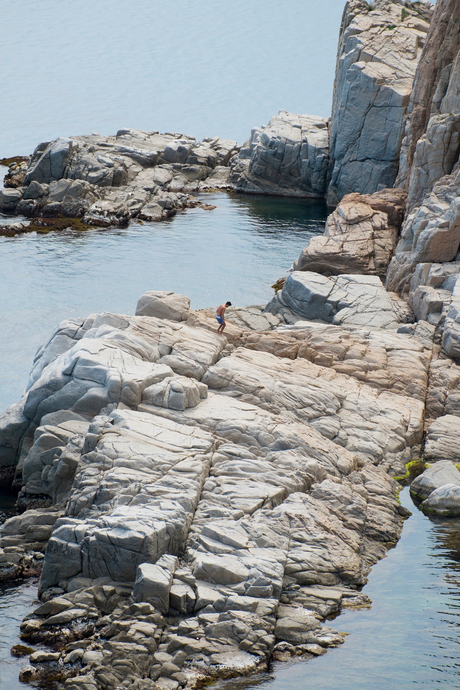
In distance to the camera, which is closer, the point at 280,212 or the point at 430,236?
the point at 430,236

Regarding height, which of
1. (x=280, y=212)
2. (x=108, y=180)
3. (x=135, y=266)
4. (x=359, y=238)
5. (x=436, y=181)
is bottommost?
(x=135, y=266)

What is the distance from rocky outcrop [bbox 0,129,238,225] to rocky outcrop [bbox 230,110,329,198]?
19.2 ft

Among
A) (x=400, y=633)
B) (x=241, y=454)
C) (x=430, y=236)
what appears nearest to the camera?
(x=400, y=633)

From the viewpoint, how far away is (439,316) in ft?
140

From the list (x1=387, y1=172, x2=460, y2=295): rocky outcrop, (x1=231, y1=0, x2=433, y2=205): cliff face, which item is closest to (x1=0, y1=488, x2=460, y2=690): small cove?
(x1=387, y1=172, x2=460, y2=295): rocky outcrop

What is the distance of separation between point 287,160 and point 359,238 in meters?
43.2

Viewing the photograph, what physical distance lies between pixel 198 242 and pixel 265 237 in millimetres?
7970

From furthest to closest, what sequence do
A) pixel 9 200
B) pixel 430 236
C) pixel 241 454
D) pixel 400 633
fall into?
1. pixel 9 200
2. pixel 430 236
3. pixel 241 454
4. pixel 400 633

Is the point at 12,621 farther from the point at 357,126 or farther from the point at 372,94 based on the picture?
the point at 357,126

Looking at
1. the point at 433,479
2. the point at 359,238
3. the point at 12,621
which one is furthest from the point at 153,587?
the point at 359,238

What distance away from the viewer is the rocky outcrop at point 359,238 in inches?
2120

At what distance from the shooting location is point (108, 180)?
288ft

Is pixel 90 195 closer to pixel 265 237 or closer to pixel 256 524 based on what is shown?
pixel 265 237

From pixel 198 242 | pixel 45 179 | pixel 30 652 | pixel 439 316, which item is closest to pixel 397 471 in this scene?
pixel 439 316
